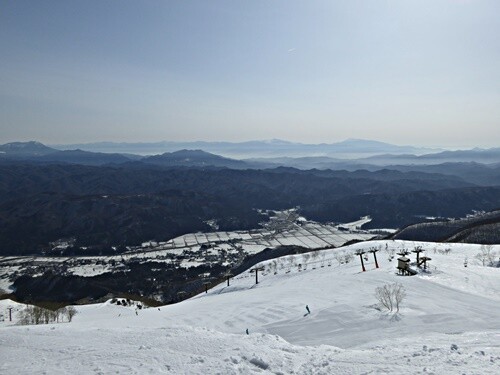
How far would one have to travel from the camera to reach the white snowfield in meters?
11.5

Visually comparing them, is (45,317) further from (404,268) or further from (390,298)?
(404,268)

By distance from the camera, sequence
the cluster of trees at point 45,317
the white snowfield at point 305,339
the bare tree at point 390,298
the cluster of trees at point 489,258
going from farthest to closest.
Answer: the cluster of trees at point 489,258 → the cluster of trees at point 45,317 → the bare tree at point 390,298 → the white snowfield at point 305,339

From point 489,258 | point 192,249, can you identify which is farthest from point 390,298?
point 192,249

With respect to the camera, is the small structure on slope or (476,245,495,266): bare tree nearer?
the small structure on slope

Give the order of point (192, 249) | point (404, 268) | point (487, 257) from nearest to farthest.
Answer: point (404, 268) < point (487, 257) < point (192, 249)

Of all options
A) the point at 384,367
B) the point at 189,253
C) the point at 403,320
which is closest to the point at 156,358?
the point at 384,367

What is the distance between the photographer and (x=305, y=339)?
16484 mm

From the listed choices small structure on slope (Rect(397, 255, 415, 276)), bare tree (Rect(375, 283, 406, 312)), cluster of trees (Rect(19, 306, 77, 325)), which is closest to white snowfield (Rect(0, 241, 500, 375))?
bare tree (Rect(375, 283, 406, 312))

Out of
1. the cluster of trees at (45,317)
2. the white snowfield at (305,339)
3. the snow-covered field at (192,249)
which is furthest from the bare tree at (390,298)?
the snow-covered field at (192,249)

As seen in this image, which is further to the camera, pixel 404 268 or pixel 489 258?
pixel 489 258

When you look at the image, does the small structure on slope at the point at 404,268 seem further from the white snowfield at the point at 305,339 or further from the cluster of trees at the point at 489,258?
the cluster of trees at the point at 489,258

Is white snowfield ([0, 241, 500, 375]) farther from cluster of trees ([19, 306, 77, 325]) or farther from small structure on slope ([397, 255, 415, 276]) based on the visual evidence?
cluster of trees ([19, 306, 77, 325])

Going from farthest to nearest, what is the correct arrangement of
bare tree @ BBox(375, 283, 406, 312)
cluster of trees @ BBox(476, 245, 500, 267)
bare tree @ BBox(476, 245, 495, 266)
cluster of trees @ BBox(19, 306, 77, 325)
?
bare tree @ BBox(476, 245, 495, 266) → cluster of trees @ BBox(476, 245, 500, 267) → cluster of trees @ BBox(19, 306, 77, 325) → bare tree @ BBox(375, 283, 406, 312)

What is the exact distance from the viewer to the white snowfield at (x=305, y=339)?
11.5 m
